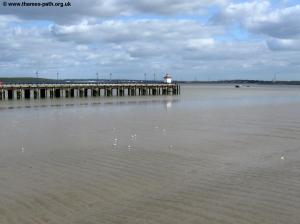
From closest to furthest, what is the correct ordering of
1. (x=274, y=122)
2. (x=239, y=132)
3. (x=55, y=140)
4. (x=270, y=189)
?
(x=270, y=189)
(x=55, y=140)
(x=239, y=132)
(x=274, y=122)

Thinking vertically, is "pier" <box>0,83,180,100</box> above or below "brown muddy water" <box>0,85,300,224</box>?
above

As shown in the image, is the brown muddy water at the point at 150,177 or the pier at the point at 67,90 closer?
the brown muddy water at the point at 150,177

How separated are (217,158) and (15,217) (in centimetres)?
785

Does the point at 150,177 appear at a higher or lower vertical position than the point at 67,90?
lower

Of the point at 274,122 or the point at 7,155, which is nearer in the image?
the point at 7,155

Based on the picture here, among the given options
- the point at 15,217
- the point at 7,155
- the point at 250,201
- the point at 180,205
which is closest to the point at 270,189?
the point at 250,201

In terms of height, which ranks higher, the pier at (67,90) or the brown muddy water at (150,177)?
the pier at (67,90)

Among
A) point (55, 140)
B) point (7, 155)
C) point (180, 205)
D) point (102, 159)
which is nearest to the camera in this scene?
point (180, 205)

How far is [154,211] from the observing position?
898 cm

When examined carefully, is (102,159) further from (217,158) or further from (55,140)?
(55,140)

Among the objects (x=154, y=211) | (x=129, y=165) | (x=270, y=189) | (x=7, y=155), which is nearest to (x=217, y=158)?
(x=129, y=165)

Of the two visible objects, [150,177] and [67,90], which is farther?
[67,90]

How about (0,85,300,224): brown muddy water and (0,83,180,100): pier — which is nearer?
(0,85,300,224): brown muddy water

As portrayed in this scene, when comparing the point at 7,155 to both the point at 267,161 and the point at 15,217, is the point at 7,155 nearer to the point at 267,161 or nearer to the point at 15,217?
the point at 15,217
